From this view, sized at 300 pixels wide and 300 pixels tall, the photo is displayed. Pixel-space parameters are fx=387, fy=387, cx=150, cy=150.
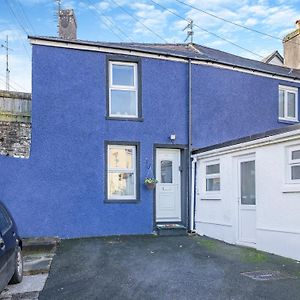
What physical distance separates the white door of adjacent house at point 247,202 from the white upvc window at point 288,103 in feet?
17.4

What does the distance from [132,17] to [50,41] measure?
490cm

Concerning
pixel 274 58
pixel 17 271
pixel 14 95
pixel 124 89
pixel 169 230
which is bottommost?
pixel 169 230

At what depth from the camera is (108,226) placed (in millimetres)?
11633

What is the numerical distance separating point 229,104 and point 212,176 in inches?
120

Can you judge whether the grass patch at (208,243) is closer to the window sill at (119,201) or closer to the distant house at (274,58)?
the window sill at (119,201)

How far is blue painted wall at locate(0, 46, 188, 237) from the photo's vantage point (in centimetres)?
1104

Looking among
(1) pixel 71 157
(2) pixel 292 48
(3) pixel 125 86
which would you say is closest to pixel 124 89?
(3) pixel 125 86

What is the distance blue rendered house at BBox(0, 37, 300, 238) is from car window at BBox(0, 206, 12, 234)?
177 inches

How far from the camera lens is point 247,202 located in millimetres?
10242

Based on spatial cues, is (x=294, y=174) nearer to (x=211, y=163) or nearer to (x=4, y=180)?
(x=211, y=163)

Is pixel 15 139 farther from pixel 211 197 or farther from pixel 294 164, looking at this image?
pixel 294 164

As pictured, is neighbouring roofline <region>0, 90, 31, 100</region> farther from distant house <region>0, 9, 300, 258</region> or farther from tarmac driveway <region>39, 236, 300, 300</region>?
tarmac driveway <region>39, 236, 300, 300</region>

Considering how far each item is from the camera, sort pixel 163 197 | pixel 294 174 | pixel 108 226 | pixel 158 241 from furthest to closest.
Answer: pixel 163 197 < pixel 108 226 < pixel 158 241 < pixel 294 174

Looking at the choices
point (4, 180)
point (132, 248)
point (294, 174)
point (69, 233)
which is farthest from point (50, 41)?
point (294, 174)
